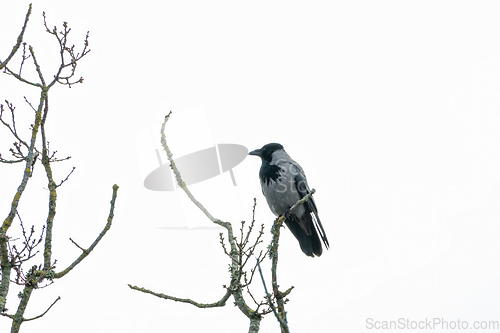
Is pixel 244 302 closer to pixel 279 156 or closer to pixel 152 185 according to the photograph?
pixel 152 185

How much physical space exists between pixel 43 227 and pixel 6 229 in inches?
15.0

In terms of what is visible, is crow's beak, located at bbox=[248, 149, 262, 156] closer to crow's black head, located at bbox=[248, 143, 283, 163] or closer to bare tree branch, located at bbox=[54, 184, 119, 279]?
crow's black head, located at bbox=[248, 143, 283, 163]

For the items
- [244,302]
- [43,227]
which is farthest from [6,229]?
[244,302]

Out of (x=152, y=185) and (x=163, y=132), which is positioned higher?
(x=163, y=132)

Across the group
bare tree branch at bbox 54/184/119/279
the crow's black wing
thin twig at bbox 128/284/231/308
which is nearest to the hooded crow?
the crow's black wing

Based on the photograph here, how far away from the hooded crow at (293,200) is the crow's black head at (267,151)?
0.68 ft

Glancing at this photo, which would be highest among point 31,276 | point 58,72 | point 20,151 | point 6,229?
point 58,72

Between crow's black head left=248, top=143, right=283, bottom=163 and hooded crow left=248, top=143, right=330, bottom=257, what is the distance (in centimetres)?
21

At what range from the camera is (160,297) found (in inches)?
178

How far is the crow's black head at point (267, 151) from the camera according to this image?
312 inches

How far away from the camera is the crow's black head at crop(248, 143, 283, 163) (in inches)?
312

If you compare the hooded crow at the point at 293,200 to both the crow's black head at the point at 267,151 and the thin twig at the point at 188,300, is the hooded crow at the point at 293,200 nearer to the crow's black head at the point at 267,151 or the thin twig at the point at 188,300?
the crow's black head at the point at 267,151

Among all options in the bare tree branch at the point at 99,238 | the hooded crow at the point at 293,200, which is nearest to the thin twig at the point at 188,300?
the bare tree branch at the point at 99,238

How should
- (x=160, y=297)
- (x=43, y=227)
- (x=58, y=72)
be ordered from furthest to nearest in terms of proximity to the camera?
1. (x=160, y=297)
2. (x=58, y=72)
3. (x=43, y=227)
